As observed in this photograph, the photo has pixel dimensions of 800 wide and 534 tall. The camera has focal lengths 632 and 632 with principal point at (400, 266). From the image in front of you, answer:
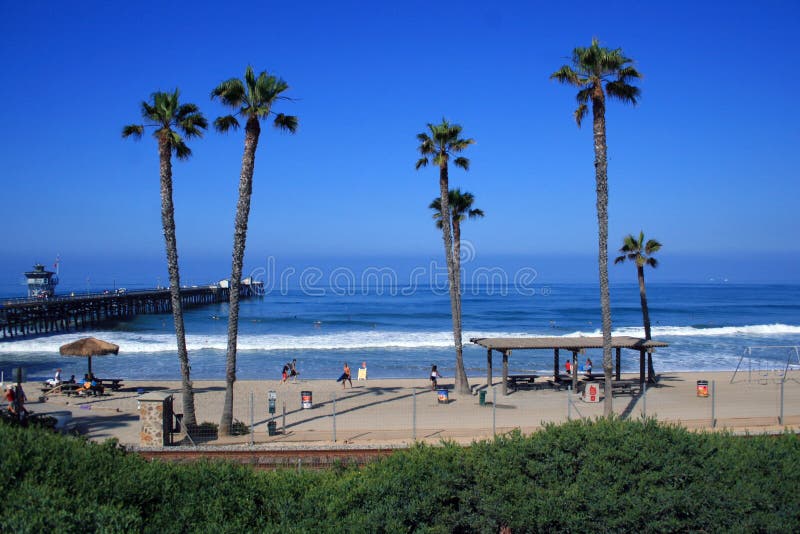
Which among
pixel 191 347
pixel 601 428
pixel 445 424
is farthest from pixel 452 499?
pixel 191 347

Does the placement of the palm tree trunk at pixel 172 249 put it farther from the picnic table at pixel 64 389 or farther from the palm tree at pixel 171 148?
the picnic table at pixel 64 389

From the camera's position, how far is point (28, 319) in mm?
55219

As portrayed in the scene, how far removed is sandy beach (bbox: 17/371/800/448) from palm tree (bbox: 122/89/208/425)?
74.5 inches

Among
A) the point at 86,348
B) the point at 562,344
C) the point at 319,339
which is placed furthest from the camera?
the point at 319,339

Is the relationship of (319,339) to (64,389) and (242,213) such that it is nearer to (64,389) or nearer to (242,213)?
(64,389)

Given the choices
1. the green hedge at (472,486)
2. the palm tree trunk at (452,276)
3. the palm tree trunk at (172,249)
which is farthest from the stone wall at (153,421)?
the palm tree trunk at (452,276)

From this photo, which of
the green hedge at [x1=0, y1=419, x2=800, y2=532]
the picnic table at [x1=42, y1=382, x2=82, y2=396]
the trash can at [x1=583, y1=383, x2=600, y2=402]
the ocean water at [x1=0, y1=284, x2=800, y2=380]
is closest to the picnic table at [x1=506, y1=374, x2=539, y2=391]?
the trash can at [x1=583, y1=383, x2=600, y2=402]

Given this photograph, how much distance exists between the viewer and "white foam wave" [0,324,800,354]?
45719 mm

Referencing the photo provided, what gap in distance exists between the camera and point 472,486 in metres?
8.60

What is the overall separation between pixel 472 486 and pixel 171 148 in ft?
43.8

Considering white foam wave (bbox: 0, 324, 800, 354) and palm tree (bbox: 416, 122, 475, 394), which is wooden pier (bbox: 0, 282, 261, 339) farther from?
palm tree (bbox: 416, 122, 475, 394)

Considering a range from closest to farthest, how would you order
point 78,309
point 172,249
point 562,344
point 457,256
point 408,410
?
point 172,249 < point 408,410 < point 562,344 < point 457,256 < point 78,309

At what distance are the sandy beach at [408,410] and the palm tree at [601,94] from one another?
13.2ft

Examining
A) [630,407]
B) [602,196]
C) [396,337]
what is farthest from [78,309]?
[602,196]
